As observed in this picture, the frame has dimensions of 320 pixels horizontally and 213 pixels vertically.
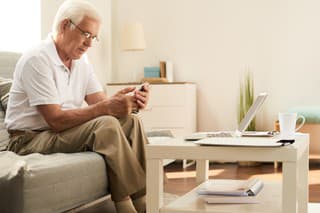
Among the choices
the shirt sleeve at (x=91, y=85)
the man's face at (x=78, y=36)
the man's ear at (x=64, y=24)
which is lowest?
the shirt sleeve at (x=91, y=85)

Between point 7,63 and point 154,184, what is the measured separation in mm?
1342

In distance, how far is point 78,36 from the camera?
2.56 metres

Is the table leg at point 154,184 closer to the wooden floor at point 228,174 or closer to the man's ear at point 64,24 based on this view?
the man's ear at point 64,24

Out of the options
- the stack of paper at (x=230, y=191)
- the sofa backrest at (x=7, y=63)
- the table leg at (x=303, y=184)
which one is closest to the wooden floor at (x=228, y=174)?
the sofa backrest at (x=7, y=63)

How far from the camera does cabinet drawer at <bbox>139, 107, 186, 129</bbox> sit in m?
5.00

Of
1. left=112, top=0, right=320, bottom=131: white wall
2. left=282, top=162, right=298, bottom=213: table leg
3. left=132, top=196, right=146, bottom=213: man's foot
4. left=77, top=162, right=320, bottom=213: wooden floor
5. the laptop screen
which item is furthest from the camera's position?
left=112, top=0, right=320, bottom=131: white wall

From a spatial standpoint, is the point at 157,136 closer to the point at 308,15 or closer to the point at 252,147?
the point at 252,147

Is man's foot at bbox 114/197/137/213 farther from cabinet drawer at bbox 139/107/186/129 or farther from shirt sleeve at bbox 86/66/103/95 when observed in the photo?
cabinet drawer at bbox 139/107/186/129

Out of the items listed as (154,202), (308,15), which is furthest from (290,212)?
(308,15)

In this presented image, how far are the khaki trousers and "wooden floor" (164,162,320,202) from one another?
1.12 meters

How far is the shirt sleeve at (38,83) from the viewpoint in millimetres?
2383

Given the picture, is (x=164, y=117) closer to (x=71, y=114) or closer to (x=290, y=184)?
(x=71, y=114)

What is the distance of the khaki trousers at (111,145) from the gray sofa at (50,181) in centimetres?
6

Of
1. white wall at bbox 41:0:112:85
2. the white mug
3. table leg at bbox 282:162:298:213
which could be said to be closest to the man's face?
the white mug
